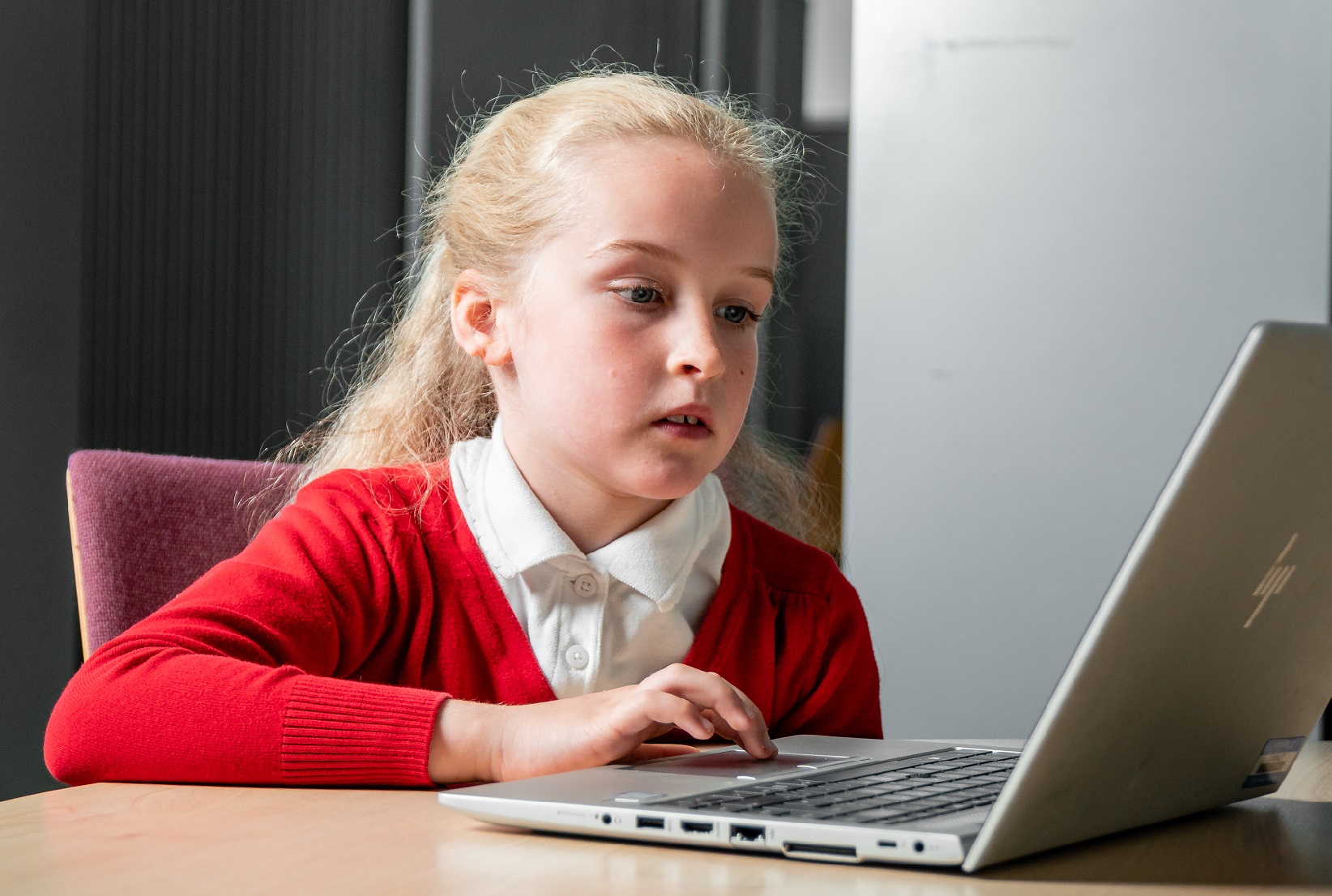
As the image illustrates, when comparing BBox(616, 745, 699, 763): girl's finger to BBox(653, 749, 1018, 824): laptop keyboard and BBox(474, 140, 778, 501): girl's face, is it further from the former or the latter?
BBox(474, 140, 778, 501): girl's face

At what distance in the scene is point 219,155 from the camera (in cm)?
225

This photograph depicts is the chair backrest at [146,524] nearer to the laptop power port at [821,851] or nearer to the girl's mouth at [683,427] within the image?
the girl's mouth at [683,427]

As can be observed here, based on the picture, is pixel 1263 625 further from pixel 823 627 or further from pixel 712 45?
pixel 712 45

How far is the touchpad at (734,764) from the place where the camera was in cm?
64

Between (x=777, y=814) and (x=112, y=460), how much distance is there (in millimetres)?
740

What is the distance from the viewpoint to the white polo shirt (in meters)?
0.95

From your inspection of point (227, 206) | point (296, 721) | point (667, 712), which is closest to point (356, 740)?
point (296, 721)

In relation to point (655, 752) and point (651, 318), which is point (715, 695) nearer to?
point (655, 752)

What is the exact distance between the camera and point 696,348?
898 mm

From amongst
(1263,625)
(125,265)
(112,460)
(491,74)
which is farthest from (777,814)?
(491,74)

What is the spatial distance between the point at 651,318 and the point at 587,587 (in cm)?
21

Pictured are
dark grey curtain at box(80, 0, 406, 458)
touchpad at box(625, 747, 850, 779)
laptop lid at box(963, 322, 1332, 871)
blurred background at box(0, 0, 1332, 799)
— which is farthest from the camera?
dark grey curtain at box(80, 0, 406, 458)

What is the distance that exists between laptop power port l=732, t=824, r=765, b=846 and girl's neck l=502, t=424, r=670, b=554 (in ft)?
1.73

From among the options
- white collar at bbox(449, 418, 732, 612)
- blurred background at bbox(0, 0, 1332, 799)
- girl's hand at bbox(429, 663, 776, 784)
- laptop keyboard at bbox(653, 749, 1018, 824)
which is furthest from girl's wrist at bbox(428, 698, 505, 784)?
blurred background at bbox(0, 0, 1332, 799)
